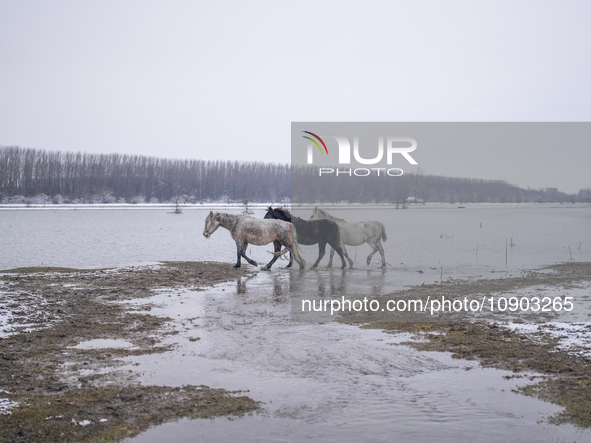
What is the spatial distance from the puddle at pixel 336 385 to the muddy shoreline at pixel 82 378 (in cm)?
26

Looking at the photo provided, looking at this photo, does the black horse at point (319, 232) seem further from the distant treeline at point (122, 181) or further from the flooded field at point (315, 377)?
the distant treeline at point (122, 181)

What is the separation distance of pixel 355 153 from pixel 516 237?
24373 millimetres

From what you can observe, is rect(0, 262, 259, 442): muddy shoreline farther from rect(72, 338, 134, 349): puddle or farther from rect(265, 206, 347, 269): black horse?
rect(265, 206, 347, 269): black horse

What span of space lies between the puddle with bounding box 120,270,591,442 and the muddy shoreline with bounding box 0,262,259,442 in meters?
0.26

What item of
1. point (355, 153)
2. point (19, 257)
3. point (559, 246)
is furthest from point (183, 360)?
point (559, 246)

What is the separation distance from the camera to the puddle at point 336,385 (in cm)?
516

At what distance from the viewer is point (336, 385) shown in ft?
21.2

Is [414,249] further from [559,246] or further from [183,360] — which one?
[183,360]

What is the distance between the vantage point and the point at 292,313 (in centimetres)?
1075

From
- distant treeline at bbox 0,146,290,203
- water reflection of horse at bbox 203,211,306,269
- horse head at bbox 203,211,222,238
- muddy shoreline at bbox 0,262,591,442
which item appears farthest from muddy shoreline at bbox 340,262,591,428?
distant treeline at bbox 0,146,290,203

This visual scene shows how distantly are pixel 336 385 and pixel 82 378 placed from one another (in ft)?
10.2

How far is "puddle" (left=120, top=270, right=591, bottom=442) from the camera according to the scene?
5.16 m

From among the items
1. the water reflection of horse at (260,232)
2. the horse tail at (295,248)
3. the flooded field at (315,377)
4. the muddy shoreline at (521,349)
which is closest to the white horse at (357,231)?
the horse tail at (295,248)

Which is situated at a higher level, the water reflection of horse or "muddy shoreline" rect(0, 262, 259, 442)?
the water reflection of horse
